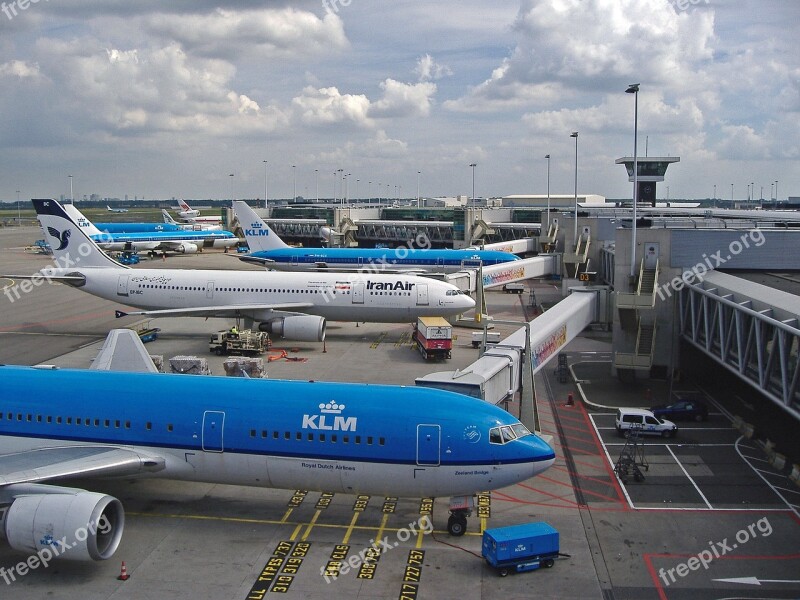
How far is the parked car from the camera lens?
3675 cm

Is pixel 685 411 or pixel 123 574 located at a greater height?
pixel 685 411

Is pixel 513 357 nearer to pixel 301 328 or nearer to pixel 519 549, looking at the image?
pixel 519 549

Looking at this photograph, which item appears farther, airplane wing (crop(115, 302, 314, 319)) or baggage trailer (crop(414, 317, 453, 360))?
airplane wing (crop(115, 302, 314, 319))

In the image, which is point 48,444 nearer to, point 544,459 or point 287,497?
point 287,497

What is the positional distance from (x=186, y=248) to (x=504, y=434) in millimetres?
115877

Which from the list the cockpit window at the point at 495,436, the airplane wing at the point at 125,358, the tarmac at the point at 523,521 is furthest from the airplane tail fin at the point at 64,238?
the cockpit window at the point at 495,436

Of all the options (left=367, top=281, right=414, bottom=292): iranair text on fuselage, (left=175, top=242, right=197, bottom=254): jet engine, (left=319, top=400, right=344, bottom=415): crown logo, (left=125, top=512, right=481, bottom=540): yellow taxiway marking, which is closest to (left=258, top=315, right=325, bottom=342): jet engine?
(left=367, top=281, right=414, bottom=292): iranair text on fuselage

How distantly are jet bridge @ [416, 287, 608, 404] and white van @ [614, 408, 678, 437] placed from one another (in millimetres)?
4578

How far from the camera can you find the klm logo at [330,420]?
23141 millimetres

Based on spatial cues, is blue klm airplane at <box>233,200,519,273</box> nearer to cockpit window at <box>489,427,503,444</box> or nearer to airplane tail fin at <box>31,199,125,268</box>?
airplane tail fin at <box>31,199,125,268</box>

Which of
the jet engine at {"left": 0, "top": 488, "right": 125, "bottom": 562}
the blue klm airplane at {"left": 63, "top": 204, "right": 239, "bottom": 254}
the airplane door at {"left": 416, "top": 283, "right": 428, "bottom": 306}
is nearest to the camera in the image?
the jet engine at {"left": 0, "top": 488, "right": 125, "bottom": 562}

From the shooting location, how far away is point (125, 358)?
32.7m

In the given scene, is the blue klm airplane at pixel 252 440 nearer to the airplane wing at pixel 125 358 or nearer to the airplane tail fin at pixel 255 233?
the airplane wing at pixel 125 358

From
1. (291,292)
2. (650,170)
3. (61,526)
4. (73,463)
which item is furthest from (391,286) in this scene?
(650,170)
